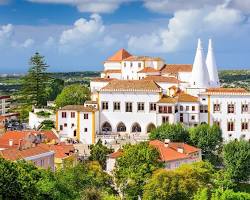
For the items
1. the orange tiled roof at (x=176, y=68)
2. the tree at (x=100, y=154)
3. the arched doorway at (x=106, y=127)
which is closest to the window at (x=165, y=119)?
the arched doorway at (x=106, y=127)

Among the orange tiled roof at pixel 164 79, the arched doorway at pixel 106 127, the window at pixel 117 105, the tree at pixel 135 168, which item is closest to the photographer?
the tree at pixel 135 168

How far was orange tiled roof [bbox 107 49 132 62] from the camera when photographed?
81656mm

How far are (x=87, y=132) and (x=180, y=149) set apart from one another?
12.5 m

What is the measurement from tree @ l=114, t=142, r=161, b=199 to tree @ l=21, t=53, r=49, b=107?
108 feet

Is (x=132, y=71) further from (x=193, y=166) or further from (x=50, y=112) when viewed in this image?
(x=193, y=166)

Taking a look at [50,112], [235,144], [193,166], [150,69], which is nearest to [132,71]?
[150,69]

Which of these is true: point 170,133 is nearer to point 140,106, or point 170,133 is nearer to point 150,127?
point 150,127

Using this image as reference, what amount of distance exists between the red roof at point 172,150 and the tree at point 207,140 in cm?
225

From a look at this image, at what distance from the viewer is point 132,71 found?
78.4m

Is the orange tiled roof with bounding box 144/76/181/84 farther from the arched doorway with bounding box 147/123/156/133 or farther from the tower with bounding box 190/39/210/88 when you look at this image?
the arched doorway with bounding box 147/123/156/133

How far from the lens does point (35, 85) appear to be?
81.0 meters

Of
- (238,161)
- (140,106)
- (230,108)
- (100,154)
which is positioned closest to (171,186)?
(100,154)

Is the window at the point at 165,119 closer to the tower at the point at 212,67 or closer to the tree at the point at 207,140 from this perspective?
the tree at the point at 207,140

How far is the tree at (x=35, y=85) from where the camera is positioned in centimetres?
8062
